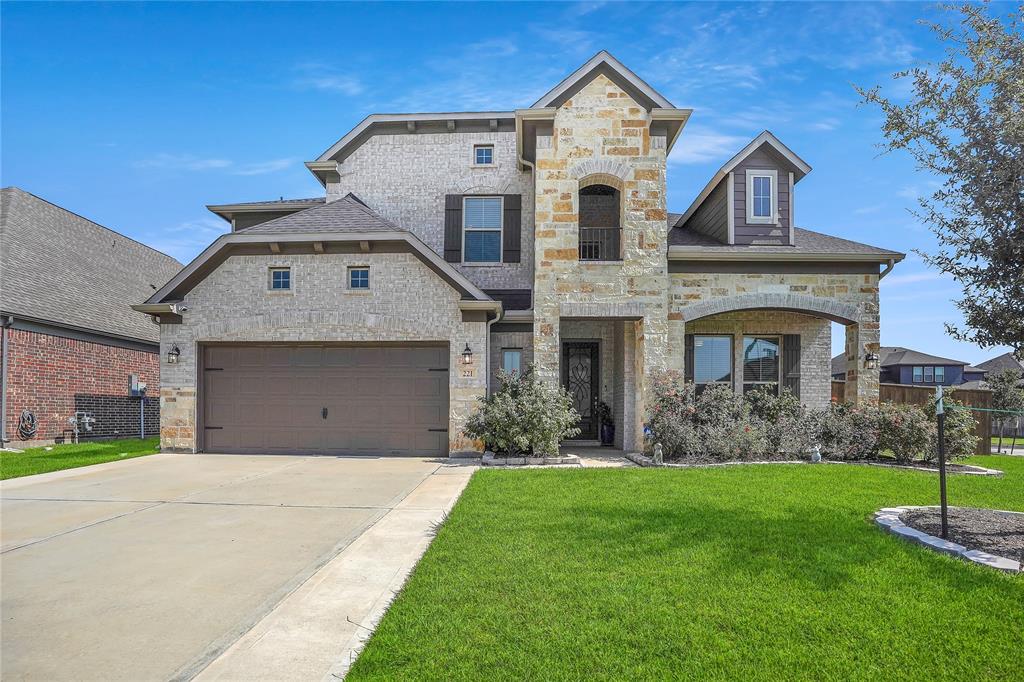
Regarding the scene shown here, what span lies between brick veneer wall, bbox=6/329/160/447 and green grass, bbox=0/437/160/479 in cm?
90

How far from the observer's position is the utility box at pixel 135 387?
61.6 feet

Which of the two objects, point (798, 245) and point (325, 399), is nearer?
point (325, 399)

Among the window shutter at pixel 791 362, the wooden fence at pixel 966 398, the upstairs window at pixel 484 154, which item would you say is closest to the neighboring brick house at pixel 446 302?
the window shutter at pixel 791 362

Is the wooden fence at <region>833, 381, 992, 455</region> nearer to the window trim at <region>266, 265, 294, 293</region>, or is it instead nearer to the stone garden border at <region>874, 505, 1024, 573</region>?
the stone garden border at <region>874, 505, 1024, 573</region>

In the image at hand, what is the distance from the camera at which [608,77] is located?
535 inches

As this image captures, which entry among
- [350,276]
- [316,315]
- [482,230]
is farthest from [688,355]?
[316,315]

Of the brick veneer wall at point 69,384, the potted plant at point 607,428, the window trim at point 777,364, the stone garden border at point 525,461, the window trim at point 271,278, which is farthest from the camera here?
the potted plant at point 607,428

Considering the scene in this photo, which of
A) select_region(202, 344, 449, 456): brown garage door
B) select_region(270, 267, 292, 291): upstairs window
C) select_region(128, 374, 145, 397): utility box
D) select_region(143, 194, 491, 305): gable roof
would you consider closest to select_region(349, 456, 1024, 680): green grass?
select_region(202, 344, 449, 456): brown garage door

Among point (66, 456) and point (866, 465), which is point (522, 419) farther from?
point (66, 456)

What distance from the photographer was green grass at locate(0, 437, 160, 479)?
437 inches

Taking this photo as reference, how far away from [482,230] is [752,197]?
6.84 m

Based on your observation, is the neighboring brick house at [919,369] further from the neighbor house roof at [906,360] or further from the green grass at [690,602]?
the green grass at [690,602]

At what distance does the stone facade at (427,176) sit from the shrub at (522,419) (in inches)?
204

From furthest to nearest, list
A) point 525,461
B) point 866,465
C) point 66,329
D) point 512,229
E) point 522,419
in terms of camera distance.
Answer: point 66,329, point 512,229, point 522,419, point 525,461, point 866,465
